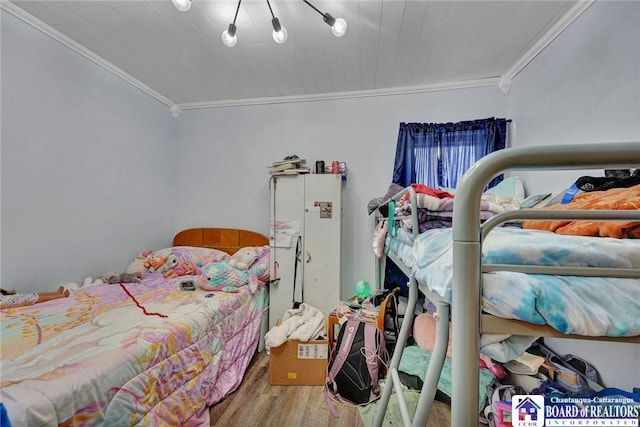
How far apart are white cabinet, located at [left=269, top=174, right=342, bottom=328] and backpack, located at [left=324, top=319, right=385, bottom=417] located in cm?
58

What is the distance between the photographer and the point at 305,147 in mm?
2785

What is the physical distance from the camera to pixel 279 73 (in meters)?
2.35

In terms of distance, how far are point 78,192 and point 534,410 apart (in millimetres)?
2993

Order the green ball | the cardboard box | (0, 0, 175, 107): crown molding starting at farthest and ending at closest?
the green ball → the cardboard box → (0, 0, 175, 107): crown molding

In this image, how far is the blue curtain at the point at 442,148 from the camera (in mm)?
2352

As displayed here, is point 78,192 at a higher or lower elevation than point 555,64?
lower

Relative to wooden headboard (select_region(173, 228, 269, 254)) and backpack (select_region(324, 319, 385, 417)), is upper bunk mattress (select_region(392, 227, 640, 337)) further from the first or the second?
wooden headboard (select_region(173, 228, 269, 254))

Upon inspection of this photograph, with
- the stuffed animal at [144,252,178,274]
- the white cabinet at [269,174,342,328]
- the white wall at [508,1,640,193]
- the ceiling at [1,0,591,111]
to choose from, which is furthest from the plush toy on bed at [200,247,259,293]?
the white wall at [508,1,640,193]

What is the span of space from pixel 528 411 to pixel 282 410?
1471 millimetres

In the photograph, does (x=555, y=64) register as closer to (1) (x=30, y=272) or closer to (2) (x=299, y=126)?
(2) (x=299, y=126)

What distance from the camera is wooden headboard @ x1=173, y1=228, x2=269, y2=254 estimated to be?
9.34ft

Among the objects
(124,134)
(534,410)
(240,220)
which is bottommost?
(534,410)

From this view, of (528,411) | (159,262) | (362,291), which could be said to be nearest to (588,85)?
(528,411)

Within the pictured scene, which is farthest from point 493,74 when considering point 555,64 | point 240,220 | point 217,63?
point 240,220
